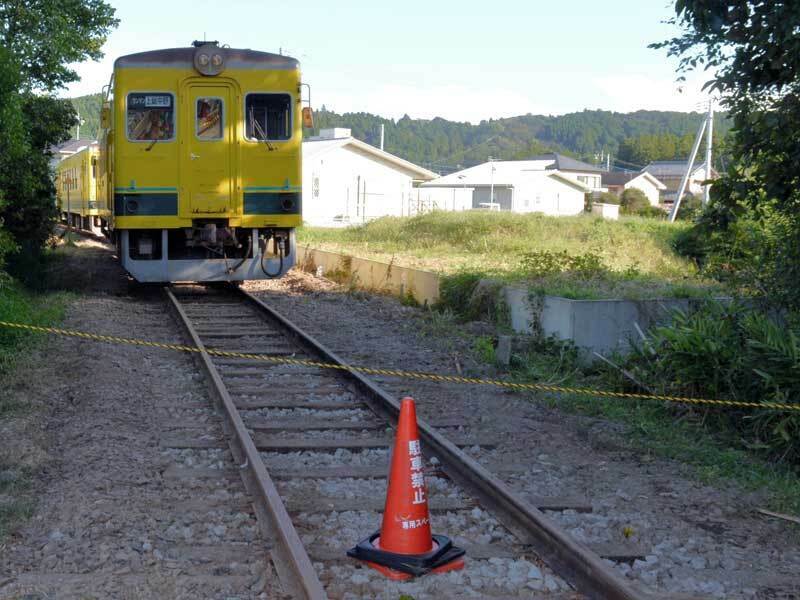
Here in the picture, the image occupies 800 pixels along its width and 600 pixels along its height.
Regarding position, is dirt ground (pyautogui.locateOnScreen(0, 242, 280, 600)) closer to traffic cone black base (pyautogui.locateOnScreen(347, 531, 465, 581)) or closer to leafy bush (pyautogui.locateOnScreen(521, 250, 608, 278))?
traffic cone black base (pyautogui.locateOnScreen(347, 531, 465, 581))

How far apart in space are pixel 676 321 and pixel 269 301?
7.63m

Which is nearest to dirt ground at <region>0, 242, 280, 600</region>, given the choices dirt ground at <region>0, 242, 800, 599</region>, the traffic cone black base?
dirt ground at <region>0, 242, 800, 599</region>

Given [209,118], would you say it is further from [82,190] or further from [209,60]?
[82,190]

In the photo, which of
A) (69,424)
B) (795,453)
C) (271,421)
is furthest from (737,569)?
(69,424)

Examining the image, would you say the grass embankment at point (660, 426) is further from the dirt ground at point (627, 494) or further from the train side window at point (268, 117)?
the train side window at point (268, 117)

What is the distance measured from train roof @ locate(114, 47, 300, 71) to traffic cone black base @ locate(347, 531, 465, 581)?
10543mm

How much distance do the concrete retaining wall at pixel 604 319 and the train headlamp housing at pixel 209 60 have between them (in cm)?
600

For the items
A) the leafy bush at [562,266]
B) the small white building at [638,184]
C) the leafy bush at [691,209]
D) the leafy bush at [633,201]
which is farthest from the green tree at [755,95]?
the small white building at [638,184]

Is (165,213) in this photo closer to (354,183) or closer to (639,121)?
(354,183)

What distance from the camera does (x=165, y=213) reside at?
46.4ft

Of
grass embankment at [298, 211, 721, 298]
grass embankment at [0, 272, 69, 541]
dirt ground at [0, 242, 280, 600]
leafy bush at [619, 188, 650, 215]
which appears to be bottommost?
dirt ground at [0, 242, 280, 600]

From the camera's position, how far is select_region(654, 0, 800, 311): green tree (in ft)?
23.6

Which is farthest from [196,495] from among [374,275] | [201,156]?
[374,275]

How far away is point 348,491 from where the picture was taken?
5949 millimetres
